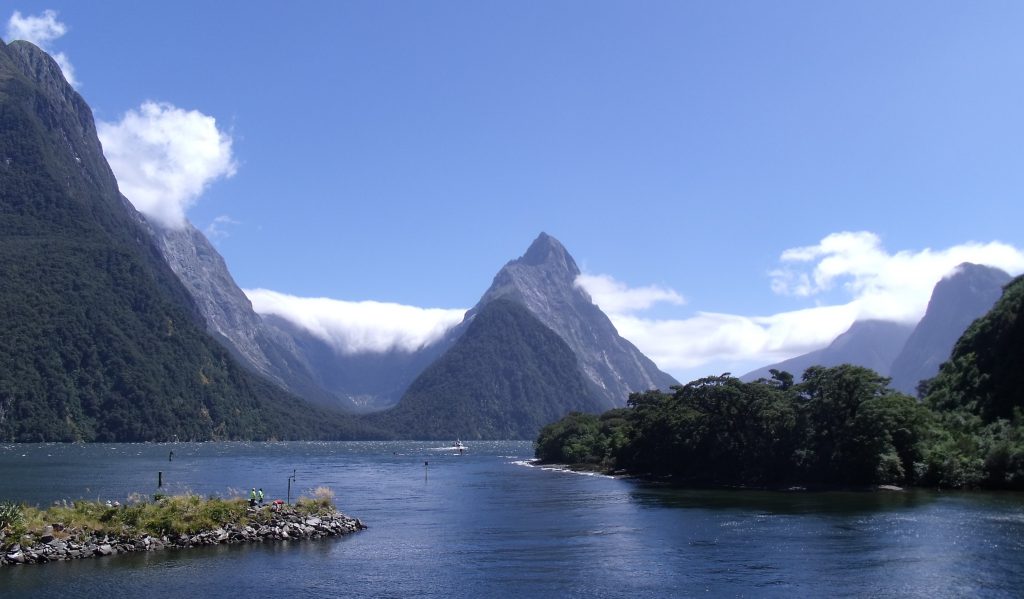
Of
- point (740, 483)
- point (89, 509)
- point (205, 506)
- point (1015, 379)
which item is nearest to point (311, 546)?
point (205, 506)

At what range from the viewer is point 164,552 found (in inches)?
2175

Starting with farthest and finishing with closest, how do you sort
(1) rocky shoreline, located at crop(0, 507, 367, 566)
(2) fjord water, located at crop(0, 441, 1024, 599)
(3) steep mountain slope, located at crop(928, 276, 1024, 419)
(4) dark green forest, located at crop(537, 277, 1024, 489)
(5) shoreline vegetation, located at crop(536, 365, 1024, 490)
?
1. (3) steep mountain slope, located at crop(928, 276, 1024, 419)
2. (4) dark green forest, located at crop(537, 277, 1024, 489)
3. (5) shoreline vegetation, located at crop(536, 365, 1024, 490)
4. (1) rocky shoreline, located at crop(0, 507, 367, 566)
5. (2) fjord water, located at crop(0, 441, 1024, 599)

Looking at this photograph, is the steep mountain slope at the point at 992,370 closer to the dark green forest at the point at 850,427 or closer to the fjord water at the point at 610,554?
the dark green forest at the point at 850,427

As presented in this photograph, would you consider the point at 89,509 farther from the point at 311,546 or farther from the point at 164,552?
the point at 311,546

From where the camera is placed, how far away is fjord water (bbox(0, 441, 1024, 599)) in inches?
1781

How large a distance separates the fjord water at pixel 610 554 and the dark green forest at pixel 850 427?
1065cm

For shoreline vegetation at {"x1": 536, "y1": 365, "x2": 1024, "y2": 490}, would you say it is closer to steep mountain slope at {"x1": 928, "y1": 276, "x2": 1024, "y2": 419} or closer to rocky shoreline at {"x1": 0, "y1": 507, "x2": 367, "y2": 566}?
steep mountain slope at {"x1": 928, "y1": 276, "x2": 1024, "y2": 419}

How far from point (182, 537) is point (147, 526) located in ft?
7.96

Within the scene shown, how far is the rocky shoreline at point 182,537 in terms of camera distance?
50.9m

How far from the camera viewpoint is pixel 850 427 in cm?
11162

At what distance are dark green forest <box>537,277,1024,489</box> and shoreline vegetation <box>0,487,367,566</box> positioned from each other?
72.5 metres

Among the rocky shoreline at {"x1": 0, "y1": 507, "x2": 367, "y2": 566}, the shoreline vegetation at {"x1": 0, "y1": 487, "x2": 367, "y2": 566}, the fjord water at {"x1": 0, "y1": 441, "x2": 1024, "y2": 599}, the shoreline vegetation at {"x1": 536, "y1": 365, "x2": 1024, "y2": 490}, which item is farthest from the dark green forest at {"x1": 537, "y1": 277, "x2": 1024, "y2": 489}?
the shoreline vegetation at {"x1": 0, "y1": 487, "x2": 367, "y2": 566}

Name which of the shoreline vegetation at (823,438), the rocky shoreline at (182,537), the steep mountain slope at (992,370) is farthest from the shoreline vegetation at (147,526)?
the steep mountain slope at (992,370)

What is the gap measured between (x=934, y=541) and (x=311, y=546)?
44.6 meters
